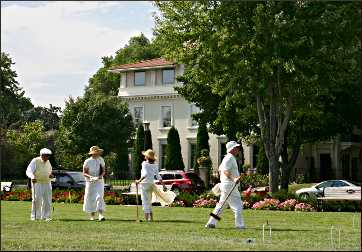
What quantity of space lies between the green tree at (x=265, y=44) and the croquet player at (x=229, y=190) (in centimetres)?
1348

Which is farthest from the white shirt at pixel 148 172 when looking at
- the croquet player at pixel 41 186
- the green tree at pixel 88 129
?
the green tree at pixel 88 129

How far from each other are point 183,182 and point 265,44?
551 inches

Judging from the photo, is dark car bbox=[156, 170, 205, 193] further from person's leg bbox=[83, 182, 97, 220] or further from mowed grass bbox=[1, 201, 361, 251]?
mowed grass bbox=[1, 201, 361, 251]

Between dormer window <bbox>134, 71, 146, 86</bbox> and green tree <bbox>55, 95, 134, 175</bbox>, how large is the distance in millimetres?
7679

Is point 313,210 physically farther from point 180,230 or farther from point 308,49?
point 180,230

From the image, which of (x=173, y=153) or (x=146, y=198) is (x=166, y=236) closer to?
(x=146, y=198)

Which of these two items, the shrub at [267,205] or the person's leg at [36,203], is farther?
the shrub at [267,205]

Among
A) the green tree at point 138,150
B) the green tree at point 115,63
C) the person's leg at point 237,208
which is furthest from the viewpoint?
the green tree at point 115,63

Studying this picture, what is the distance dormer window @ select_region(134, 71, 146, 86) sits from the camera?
69.2m

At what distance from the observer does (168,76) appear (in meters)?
67.7

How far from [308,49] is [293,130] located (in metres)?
12.9

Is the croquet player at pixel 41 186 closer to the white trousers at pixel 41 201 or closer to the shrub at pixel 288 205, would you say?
the white trousers at pixel 41 201

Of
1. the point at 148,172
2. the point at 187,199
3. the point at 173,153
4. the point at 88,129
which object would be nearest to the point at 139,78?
the point at 173,153

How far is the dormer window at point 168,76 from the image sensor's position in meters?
67.4
